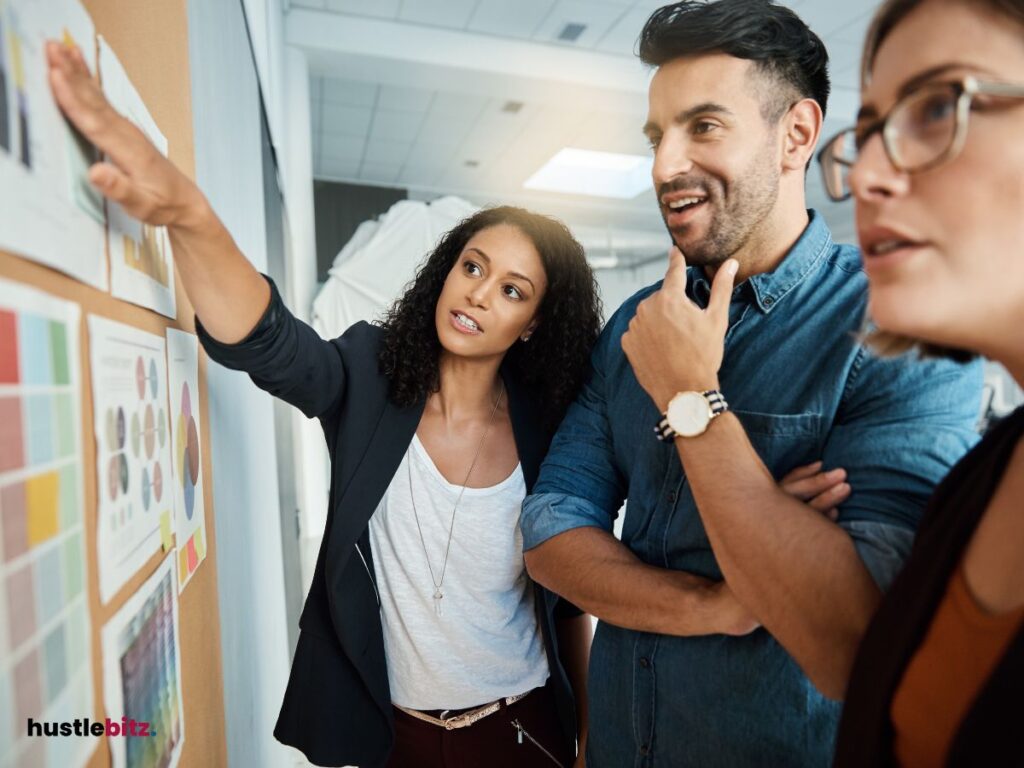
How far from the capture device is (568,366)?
1577 millimetres

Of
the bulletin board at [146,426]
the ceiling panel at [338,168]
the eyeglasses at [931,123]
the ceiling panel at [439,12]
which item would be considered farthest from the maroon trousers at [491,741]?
the ceiling panel at [338,168]

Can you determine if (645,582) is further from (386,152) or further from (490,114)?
(386,152)

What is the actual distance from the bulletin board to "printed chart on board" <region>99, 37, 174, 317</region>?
13mm

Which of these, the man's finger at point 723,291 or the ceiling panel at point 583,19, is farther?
the ceiling panel at point 583,19

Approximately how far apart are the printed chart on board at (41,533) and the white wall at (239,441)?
1.81 ft

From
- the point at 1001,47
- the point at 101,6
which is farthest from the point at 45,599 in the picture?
the point at 1001,47

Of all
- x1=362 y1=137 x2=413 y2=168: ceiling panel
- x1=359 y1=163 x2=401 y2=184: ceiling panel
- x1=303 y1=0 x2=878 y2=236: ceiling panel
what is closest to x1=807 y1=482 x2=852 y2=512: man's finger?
x1=303 y1=0 x2=878 y2=236: ceiling panel

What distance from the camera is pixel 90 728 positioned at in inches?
20.5

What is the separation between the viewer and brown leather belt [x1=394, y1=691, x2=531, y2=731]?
53.9 inches

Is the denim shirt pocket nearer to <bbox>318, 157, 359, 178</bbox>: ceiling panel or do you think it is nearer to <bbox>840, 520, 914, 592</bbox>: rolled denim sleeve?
<bbox>840, 520, 914, 592</bbox>: rolled denim sleeve

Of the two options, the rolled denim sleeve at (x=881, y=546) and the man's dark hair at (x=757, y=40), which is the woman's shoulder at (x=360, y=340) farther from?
the rolled denim sleeve at (x=881, y=546)

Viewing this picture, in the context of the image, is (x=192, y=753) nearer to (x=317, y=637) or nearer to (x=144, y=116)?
(x=317, y=637)

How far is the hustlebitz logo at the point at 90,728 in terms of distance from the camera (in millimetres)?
434

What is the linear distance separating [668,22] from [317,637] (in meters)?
1.31
